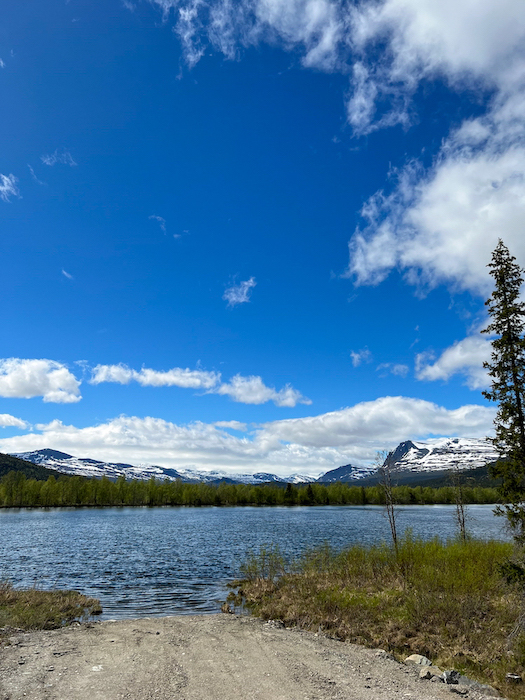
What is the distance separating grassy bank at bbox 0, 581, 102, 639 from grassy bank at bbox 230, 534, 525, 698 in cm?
934

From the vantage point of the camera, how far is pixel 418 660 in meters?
15.7

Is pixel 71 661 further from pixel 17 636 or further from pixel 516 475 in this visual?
pixel 516 475

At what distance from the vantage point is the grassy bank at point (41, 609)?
1920 centimetres

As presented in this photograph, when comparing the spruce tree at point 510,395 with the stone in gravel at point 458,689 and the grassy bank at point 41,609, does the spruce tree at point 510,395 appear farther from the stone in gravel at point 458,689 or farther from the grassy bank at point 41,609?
the grassy bank at point 41,609

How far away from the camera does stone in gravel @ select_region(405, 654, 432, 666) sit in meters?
15.5

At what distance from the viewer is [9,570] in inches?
1548

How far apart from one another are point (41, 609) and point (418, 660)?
1800cm

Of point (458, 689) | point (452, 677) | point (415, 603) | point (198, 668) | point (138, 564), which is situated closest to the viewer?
point (458, 689)

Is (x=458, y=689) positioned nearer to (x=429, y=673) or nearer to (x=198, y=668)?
(x=429, y=673)

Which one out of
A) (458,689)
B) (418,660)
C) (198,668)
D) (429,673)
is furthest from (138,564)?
(458,689)

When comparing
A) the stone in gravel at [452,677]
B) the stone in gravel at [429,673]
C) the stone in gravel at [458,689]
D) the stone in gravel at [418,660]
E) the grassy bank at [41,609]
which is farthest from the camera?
the grassy bank at [41,609]

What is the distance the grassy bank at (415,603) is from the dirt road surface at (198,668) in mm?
2153

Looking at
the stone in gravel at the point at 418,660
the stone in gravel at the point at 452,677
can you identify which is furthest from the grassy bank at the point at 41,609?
the stone in gravel at the point at 452,677

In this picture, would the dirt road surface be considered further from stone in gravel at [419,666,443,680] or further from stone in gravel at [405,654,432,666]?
stone in gravel at [405,654,432,666]
